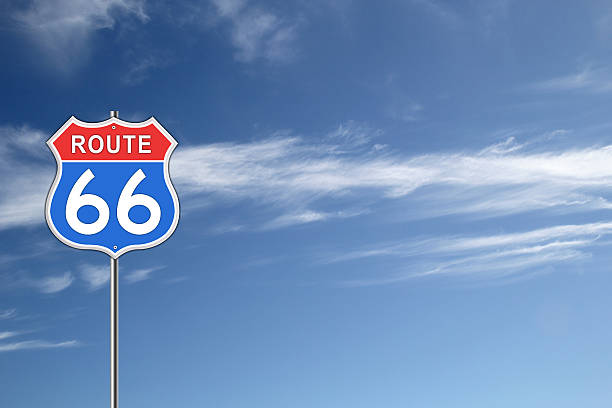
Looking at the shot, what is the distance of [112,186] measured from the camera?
520 inches

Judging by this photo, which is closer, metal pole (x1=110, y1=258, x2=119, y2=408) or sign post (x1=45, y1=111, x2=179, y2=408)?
metal pole (x1=110, y1=258, x2=119, y2=408)

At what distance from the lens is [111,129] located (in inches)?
527

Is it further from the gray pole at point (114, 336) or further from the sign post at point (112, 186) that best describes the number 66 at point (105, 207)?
the gray pole at point (114, 336)

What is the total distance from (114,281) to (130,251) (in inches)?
29.5

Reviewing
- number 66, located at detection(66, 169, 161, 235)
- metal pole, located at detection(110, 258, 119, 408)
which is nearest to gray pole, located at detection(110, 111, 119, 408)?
metal pole, located at detection(110, 258, 119, 408)

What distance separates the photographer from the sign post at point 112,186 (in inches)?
511

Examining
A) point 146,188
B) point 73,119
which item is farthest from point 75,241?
point 73,119

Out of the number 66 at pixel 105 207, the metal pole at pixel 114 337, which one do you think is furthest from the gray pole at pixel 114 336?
the number 66 at pixel 105 207

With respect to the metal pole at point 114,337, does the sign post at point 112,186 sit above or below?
above

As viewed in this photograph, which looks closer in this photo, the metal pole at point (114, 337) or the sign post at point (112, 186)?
the metal pole at point (114, 337)

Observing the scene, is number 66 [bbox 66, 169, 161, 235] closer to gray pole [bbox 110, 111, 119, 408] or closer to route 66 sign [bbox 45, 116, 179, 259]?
route 66 sign [bbox 45, 116, 179, 259]

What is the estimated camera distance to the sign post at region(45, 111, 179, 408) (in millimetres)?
12984

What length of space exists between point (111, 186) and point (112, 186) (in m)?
0.02

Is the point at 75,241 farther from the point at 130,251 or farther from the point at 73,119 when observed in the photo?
the point at 73,119
